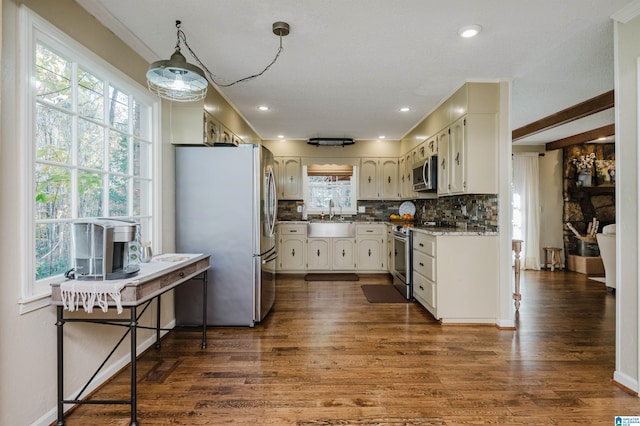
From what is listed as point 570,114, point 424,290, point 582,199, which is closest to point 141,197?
point 424,290

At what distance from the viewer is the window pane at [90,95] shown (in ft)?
6.80

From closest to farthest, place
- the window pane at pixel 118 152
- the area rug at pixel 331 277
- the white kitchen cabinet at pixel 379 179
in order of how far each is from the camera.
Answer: the window pane at pixel 118 152, the area rug at pixel 331 277, the white kitchen cabinet at pixel 379 179

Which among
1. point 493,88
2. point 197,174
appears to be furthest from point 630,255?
point 197,174

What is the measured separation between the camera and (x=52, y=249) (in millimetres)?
1873

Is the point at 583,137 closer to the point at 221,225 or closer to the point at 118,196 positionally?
the point at 221,225

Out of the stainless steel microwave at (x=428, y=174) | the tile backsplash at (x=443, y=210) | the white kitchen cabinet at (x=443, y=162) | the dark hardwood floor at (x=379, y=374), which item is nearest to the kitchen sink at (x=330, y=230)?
the tile backsplash at (x=443, y=210)

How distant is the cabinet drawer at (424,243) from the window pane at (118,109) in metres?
3.00

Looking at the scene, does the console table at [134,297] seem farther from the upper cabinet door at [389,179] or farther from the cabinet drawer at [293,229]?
the upper cabinet door at [389,179]

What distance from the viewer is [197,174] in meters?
3.17

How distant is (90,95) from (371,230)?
Answer: 4587 millimetres

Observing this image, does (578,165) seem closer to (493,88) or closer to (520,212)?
(520,212)

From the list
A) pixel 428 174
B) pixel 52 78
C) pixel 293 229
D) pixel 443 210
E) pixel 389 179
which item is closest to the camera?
pixel 52 78

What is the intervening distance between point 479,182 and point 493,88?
954 millimetres

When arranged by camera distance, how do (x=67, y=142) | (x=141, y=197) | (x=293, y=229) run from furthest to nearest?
(x=293, y=229) → (x=141, y=197) → (x=67, y=142)
